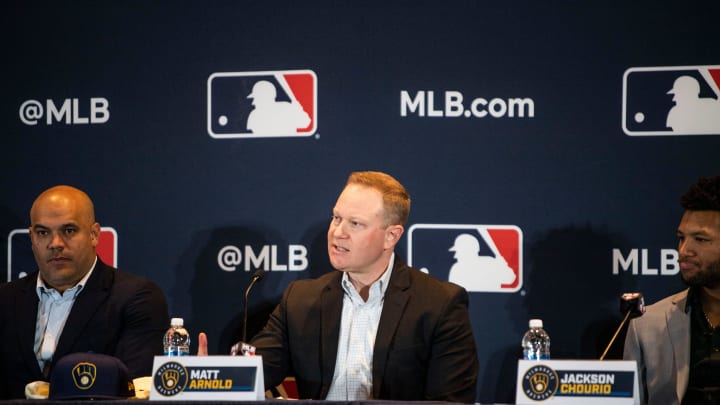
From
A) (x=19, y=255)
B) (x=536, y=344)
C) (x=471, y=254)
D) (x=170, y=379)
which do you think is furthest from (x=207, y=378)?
(x=19, y=255)

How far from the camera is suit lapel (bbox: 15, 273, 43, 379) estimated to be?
11.8ft

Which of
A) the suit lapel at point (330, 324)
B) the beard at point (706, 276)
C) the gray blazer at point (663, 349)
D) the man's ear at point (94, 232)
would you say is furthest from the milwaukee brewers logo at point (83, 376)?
the beard at point (706, 276)

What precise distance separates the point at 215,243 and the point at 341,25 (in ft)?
3.67

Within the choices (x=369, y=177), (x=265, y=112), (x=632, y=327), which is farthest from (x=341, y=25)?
(x=632, y=327)

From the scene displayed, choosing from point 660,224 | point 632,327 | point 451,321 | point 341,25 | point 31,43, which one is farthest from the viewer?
point 31,43

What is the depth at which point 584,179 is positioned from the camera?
375 centimetres

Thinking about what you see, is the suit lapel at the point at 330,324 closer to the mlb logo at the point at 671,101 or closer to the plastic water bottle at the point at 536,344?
the plastic water bottle at the point at 536,344

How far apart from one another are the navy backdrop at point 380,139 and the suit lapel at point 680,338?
313 mm

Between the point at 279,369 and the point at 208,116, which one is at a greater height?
the point at 208,116

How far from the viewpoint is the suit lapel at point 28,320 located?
11.8 feet

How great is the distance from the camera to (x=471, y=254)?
3.84m

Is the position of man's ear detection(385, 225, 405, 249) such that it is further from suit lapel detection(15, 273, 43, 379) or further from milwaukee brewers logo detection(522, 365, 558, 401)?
suit lapel detection(15, 273, 43, 379)

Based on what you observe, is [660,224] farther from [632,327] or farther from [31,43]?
[31,43]

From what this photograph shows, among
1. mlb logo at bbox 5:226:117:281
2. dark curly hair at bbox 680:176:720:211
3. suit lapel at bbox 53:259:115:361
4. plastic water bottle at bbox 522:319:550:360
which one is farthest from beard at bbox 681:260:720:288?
mlb logo at bbox 5:226:117:281
